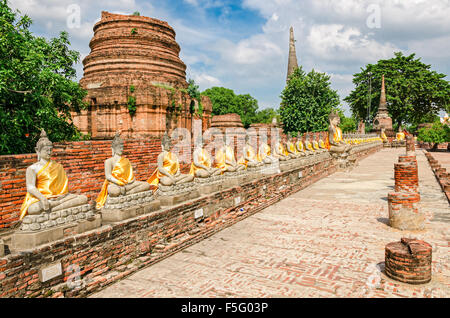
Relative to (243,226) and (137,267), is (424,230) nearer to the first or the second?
(243,226)

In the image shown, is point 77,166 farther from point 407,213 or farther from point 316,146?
point 316,146

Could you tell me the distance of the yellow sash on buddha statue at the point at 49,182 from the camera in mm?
4055

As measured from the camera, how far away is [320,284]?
167 inches

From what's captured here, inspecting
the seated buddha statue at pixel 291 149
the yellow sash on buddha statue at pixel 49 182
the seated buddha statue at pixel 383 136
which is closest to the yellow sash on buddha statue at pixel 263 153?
the seated buddha statue at pixel 291 149

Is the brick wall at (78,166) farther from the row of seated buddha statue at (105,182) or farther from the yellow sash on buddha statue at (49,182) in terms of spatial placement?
the yellow sash on buddha statue at (49,182)

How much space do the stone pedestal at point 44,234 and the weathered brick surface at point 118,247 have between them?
0.32 ft

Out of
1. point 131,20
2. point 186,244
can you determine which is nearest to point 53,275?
point 186,244

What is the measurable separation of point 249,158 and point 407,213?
4.22 m

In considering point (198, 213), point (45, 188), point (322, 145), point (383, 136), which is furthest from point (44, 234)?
point (383, 136)

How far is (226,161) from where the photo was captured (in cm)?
823

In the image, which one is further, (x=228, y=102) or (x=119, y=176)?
(x=228, y=102)

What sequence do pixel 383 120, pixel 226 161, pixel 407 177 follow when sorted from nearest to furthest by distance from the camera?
pixel 407 177 → pixel 226 161 → pixel 383 120

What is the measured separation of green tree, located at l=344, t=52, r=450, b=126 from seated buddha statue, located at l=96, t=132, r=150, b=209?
43336 millimetres
